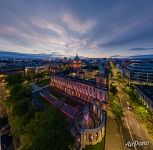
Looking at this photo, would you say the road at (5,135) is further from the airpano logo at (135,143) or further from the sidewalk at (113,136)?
the airpano logo at (135,143)

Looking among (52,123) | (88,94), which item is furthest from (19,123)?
(88,94)

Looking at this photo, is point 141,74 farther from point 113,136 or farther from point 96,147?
point 96,147

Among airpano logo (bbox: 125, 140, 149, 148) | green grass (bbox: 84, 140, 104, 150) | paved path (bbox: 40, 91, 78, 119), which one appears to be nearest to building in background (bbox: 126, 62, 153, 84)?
paved path (bbox: 40, 91, 78, 119)

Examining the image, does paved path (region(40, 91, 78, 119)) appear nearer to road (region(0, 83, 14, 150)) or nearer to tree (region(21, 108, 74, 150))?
road (region(0, 83, 14, 150))

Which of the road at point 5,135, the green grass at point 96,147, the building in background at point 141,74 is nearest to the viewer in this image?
the green grass at point 96,147

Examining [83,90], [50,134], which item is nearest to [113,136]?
[50,134]

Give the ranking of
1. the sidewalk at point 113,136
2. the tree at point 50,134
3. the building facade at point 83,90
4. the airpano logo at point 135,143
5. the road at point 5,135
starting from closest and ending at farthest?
the tree at point 50,134, the sidewalk at point 113,136, the road at point 5,135, the airpano logo at point 135,143, the building facade at point 83,90

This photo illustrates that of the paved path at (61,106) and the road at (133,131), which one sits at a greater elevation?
the paved path at (61,106)

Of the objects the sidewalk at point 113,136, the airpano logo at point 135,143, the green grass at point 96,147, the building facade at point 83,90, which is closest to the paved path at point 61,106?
the building facade at point 83,90

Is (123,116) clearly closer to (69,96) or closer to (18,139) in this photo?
(69,96)
